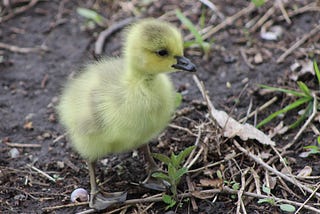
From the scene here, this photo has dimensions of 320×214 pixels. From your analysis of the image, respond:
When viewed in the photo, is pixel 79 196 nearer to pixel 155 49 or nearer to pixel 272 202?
pixel 155 49

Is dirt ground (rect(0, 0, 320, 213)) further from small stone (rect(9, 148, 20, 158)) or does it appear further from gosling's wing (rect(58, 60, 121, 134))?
gosling's wing (rect(58, 60, 121, 134))

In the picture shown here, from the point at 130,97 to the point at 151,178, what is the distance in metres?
0.55

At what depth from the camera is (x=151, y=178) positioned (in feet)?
10.6

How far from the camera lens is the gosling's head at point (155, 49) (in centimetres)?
294

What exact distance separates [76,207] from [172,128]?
849 millimetres

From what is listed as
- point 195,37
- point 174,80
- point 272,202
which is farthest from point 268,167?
point 195,37

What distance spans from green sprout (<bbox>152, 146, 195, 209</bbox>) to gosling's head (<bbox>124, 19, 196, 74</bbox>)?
45 centimetres

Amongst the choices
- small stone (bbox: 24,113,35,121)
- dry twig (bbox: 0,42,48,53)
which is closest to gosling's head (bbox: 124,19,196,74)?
small stone (bbox: 24,113,35,121)

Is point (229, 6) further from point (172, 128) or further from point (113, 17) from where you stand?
point (172, 128)

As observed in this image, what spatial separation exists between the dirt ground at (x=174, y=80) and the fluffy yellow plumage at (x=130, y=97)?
1.22 ft

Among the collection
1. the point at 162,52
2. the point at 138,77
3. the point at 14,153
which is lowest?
the point at 14,153

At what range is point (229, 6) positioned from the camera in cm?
474

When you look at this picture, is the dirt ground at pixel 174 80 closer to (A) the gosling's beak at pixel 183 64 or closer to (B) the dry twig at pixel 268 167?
(B) the dry twig at pixel 268 167

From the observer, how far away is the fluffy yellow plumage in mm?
2930
